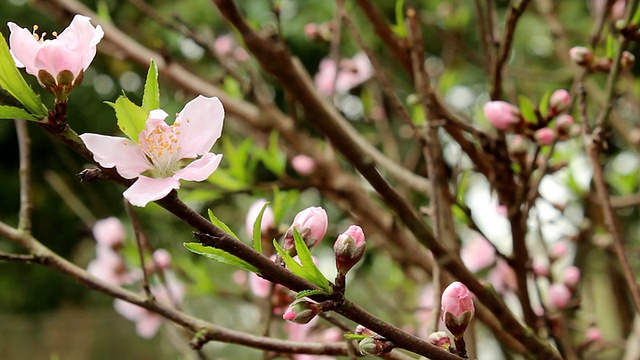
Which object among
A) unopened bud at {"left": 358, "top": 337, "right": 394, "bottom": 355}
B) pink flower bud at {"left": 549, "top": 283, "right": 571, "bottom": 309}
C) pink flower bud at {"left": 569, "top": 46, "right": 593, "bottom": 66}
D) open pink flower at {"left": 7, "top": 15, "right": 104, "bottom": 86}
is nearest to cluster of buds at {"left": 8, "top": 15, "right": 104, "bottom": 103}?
open pink flower at {"left": 7, "top": 15, "right": 104, "bottom": 86}

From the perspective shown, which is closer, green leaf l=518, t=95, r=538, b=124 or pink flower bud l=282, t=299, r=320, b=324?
pink flower bud l=282, t=299, r=320, b=324

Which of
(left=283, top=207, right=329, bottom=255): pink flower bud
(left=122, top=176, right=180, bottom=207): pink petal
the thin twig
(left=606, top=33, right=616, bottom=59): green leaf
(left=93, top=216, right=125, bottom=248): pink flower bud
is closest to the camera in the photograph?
(left=122, top=176, right=180, bottom=207): pink petal

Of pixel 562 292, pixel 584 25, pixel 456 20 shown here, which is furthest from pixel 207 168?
pixel 584 25

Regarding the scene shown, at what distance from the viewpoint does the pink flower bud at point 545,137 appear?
0.64 m

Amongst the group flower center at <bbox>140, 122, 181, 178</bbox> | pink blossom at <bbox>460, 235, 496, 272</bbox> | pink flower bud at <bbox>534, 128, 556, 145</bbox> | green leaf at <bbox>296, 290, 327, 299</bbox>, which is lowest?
pink blossom at <bbox>460, 235, 496, 272</bbox>

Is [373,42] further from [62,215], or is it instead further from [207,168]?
[207,168]

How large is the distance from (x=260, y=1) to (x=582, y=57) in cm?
179

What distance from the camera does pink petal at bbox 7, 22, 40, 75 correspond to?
38 cm

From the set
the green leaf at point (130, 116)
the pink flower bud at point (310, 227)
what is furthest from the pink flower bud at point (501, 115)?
the green leaf at point (130, 116)

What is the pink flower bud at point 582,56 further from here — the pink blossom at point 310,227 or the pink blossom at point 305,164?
the pink blossom at point 305,164

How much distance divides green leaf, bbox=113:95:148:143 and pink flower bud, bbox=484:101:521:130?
383mm

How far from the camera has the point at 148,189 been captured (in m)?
0.34

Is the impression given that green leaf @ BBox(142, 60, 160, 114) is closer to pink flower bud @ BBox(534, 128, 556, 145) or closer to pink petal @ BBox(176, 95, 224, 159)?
pink petal @ BBox(176, 95, 224, 159)

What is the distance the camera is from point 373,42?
230cm
